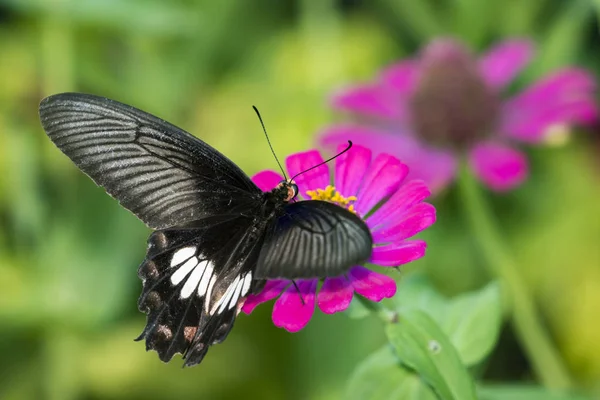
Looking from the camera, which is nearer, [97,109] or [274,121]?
[97,109]

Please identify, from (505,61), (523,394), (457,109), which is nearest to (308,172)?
(523,394)

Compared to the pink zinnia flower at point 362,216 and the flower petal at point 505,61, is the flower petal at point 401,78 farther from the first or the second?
the pink zinnia flower at point 362,216

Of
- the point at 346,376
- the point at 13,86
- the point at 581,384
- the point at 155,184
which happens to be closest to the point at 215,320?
the point at 155,184

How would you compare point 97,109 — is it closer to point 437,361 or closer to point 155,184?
point 155,184

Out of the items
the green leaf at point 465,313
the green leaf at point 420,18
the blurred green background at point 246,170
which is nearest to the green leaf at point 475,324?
the green leaf at point 465,313

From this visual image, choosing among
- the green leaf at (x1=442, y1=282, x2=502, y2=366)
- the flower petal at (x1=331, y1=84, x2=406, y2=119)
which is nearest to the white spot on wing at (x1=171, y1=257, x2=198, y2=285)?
the green leaf at (x1=442, y1=282, x2=502, y2=366)

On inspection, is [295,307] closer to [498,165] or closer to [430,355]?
[430,355]
